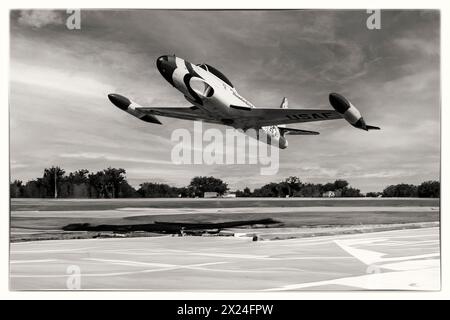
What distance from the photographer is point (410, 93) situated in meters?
8.28

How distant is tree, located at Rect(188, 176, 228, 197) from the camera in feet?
28.5

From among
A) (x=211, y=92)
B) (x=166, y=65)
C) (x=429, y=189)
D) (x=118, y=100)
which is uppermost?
(x=166, y=65)

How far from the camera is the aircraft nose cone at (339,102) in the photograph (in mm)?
8078

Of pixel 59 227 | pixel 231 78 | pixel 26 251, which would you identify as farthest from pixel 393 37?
pixel 26 251

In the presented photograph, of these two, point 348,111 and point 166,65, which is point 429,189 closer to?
point 348,111

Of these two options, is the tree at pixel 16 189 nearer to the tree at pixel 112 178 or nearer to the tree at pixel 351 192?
the tree at pixel 112 178

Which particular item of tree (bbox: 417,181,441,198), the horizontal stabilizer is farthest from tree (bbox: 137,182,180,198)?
tree (bbox: 417,181,441,198)

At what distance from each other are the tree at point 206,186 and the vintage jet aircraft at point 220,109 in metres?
1.43

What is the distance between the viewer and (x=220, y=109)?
935 centimetres

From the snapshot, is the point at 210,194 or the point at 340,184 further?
the point at 340,184

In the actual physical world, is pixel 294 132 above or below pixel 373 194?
above

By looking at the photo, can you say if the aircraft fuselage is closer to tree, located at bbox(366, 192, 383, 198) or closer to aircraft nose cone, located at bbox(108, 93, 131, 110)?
aircraft nose cone, located at bbox(108, 93, 131, 110)

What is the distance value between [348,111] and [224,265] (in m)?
3.89

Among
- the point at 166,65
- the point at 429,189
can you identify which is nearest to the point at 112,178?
the point at 166,65
